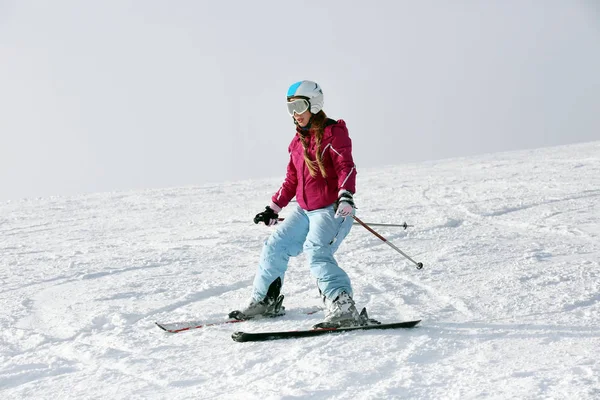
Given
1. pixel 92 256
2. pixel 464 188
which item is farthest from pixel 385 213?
pixel 92 256

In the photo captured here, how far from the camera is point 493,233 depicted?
7781mm

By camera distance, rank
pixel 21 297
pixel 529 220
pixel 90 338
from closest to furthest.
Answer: pixel 90 338
pixel 21 297
pixel 529 220

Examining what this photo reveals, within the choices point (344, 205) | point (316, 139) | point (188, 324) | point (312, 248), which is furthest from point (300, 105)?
point (188, 324)

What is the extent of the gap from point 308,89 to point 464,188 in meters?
8.81

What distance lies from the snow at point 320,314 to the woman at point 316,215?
0.26 m

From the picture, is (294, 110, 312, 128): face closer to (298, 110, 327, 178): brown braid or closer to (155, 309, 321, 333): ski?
(298, 110, 327, 178): brown braid

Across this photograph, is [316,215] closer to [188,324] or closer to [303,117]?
[303,117]

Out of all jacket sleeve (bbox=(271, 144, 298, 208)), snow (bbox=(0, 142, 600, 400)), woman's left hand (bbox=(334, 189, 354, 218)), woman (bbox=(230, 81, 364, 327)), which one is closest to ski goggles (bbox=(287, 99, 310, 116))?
woman (bbox=(230, 81, 364, 327))

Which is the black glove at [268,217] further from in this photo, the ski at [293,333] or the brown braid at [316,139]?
the ski at [293,333]

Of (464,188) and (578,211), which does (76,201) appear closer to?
(464,188)

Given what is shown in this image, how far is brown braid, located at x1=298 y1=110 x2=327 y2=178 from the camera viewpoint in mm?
4250

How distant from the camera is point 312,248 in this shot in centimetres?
418

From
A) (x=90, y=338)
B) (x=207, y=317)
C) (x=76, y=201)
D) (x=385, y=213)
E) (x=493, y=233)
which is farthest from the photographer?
(x=76, y=201)

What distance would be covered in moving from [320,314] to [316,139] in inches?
53.7
